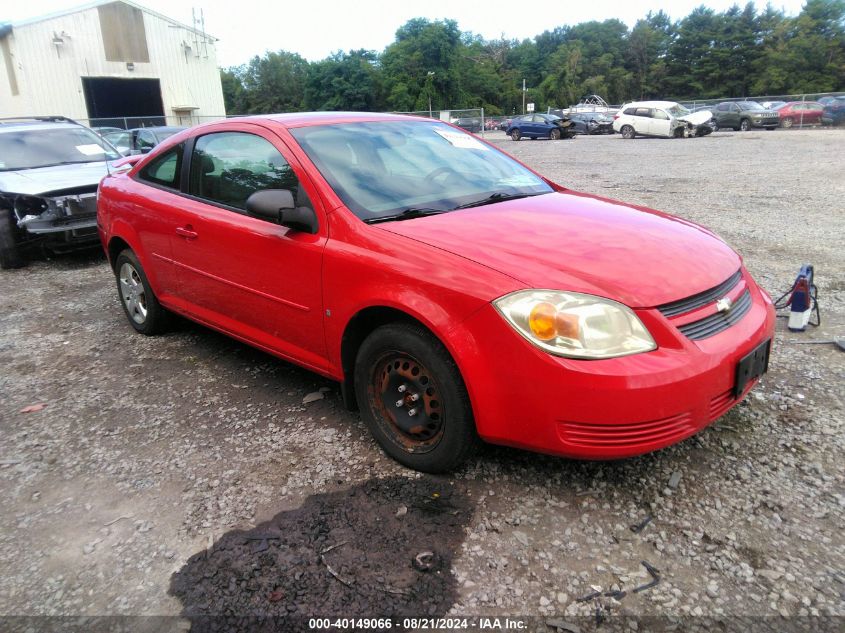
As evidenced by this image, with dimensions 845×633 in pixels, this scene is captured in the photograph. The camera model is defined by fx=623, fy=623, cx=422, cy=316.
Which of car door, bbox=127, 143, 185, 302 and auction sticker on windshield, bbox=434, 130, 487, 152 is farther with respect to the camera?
car door, bbox=127, 143, 185, 302

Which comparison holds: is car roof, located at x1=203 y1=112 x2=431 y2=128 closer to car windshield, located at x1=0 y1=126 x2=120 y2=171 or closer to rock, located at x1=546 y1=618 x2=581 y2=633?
rock, located at x1=546 y1=618 x2=581 y2=633

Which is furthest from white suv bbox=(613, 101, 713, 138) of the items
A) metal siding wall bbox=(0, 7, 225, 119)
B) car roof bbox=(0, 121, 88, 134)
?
car roof bbox=(0, 121, 88, 134)

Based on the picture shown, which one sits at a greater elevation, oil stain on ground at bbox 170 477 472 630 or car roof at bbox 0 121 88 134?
car roof at bbox 0 121 88 134

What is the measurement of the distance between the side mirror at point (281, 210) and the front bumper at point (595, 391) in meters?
1.10

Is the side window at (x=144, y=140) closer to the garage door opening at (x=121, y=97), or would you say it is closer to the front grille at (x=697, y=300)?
the front grille at (x=697, y=300)

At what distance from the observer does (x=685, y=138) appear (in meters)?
27.7

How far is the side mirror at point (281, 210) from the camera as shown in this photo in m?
3.10

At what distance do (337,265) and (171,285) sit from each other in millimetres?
1897

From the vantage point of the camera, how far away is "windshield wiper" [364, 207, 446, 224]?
9.95 ft

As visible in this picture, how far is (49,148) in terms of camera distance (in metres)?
8.35

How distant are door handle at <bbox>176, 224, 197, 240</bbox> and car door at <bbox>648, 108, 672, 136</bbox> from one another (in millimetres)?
28428

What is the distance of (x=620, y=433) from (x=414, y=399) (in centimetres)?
93

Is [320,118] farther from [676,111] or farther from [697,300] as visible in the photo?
[676,111]

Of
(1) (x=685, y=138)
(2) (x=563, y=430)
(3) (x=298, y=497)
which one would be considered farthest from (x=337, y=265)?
(1) (x=685, y=138)
